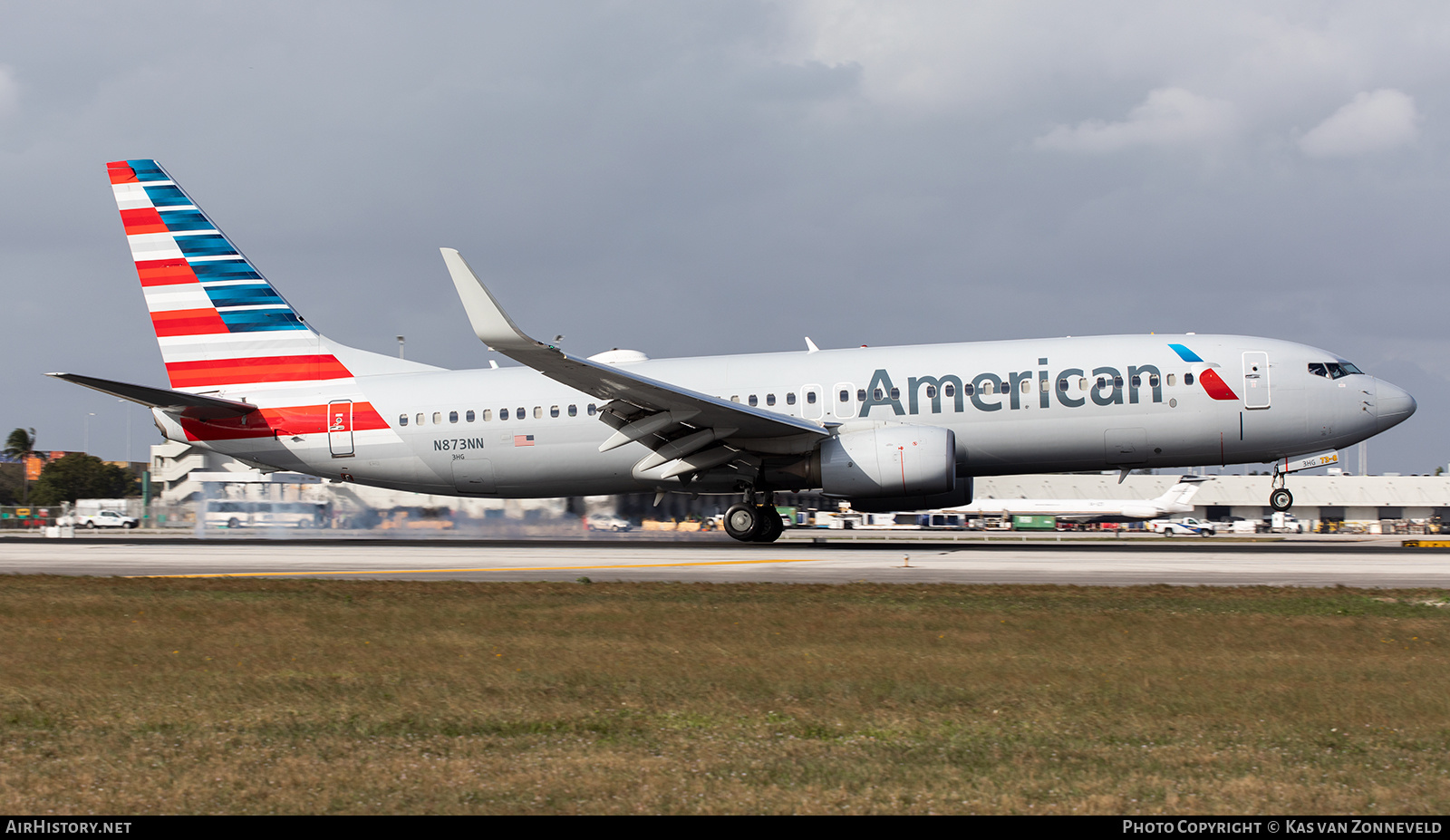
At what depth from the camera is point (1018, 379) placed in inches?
934

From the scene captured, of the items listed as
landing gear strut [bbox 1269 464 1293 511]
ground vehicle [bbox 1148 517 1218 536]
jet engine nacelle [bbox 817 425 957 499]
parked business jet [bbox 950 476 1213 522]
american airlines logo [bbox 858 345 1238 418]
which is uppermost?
american airlines logo [bbox 858 345 1238 418]

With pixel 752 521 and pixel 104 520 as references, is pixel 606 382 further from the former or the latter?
pixel 104 520

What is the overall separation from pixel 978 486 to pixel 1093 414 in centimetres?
7413

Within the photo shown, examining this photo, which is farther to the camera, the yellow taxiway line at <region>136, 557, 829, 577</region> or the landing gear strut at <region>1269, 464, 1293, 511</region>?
the landing gear strut at <region>1269, 464, 1293, 511</region>

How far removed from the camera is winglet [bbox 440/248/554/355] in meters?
20.5

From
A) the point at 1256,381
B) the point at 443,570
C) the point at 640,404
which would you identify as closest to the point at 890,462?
the point at 640,404

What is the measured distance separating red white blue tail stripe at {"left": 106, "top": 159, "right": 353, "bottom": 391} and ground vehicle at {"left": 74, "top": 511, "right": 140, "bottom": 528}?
41831 mm

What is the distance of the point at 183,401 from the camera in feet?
85.9

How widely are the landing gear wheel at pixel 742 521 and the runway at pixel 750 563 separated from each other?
48 centimetres

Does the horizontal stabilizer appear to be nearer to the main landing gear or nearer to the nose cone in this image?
the main landing gear

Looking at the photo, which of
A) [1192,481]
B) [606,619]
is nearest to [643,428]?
[606,619]

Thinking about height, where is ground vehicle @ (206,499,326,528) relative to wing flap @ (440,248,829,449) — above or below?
below

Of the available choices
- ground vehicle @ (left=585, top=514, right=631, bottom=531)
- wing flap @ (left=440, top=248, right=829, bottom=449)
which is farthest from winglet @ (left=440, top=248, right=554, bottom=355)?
ground vehicle @ (left=585, top=514, right=631, bottom=531)
